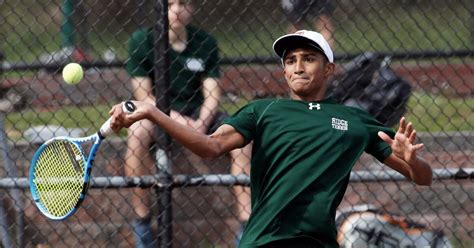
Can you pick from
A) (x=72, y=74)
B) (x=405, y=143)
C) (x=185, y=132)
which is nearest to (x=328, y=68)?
(x=405, y=143)

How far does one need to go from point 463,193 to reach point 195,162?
1.58m

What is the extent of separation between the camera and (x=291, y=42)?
→ 3.95 meters

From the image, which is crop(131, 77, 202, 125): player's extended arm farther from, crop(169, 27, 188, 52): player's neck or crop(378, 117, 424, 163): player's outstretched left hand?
crop(378, 117, 424, 163): player's outstretched left hand

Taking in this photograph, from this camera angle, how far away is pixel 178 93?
5.71 meters

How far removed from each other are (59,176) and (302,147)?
1.03 m

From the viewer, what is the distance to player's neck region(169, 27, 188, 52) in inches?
227

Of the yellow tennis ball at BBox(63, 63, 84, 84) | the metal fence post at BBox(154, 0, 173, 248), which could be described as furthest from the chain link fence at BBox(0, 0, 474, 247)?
the yellow tennis ball at BBox(63, 63, 84, 84)

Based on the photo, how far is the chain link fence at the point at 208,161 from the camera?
5734mm

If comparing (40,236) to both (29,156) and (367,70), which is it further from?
(367,70)

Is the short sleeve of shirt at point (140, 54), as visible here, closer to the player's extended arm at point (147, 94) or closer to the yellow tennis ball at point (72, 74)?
the player's extended arm at point (147, 94)

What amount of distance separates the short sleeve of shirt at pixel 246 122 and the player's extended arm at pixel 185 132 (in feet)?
0.06

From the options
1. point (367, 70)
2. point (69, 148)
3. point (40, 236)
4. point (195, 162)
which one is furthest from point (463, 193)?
point (69, 148)

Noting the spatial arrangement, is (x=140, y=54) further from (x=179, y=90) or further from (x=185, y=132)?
(x=185, y=132)

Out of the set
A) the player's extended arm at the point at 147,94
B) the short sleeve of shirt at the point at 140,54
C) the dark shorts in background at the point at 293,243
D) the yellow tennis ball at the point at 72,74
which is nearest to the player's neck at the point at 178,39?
the short sleeve of shirt at the point at 140,54
